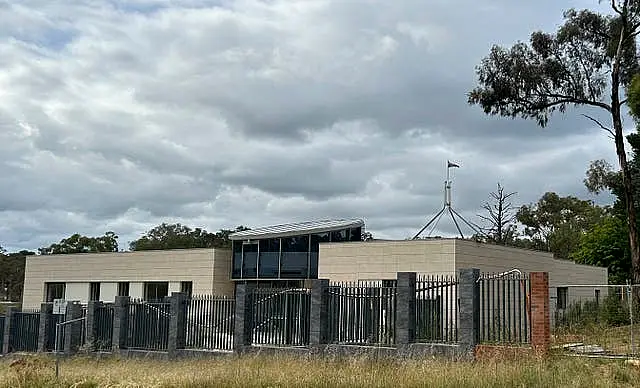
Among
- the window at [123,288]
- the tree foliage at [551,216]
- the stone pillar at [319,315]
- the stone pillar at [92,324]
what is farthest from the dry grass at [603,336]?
the tree foliage at [551,216]

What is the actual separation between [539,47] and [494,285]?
18003mm

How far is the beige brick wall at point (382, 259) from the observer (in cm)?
3150

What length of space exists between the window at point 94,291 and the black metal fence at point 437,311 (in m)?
27.8

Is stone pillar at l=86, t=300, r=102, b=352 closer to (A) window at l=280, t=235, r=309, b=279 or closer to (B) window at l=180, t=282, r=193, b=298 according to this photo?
(A) window at l=280, t=235, r=309, b=279

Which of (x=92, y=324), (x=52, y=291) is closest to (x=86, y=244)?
(x=52, y=291)

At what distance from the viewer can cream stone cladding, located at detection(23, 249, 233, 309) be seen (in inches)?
1554

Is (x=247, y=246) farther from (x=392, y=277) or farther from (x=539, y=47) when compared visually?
(x=539, y=47)

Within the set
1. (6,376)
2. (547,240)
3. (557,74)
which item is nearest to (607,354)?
(6,376)

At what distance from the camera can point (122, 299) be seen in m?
26.9

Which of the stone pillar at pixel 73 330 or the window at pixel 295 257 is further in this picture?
the window at pixel 295 257

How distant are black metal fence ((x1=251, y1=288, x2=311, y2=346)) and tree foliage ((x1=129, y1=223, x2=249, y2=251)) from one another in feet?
193

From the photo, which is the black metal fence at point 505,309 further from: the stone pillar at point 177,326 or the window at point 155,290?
the window at point 155,290

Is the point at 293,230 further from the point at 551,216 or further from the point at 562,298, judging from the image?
the point at 551,216

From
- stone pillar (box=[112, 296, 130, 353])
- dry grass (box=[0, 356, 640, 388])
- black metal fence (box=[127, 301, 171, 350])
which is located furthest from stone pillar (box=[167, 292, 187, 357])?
dry grass (box=[0, 356, 640, 388])
